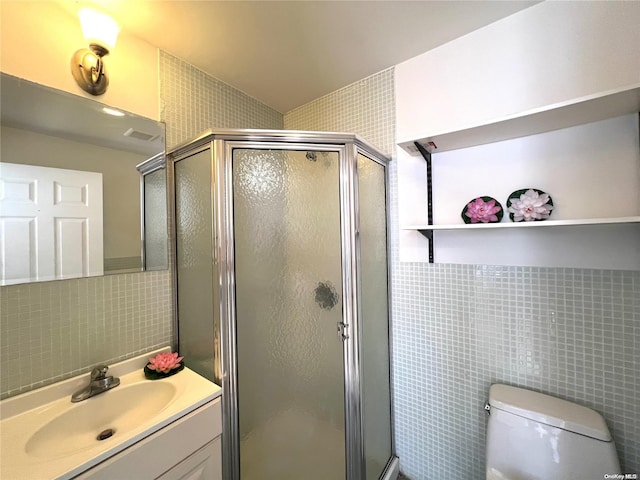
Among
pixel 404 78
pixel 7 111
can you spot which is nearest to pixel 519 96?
pixel 404 78

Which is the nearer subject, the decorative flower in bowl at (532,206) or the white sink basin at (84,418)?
the white sink basin at (84,418)

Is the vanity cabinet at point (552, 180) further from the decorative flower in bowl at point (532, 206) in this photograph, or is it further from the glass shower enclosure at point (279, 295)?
the glass shower enclosure at point (279, 295)

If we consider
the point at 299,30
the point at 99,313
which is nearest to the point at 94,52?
the point at 299,30

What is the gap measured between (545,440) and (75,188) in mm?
2148

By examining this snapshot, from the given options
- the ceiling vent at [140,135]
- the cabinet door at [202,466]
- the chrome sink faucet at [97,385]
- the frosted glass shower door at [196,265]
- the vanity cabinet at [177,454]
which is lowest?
the cabinet door at [202,466]

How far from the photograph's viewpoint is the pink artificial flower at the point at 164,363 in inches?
44.7

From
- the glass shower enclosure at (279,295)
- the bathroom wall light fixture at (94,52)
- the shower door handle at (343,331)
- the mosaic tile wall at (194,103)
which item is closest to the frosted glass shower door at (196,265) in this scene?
the glass shower enclosure at (279,295)

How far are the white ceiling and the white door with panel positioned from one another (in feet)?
2.53

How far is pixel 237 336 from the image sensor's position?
3.73 feet

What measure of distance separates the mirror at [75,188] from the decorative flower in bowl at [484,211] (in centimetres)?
156

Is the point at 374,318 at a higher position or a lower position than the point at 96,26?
lower

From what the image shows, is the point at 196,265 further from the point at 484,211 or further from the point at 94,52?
the point at 484,211

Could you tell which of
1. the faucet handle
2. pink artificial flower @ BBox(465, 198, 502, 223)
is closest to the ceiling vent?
the faucet handle

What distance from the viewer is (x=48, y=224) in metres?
0.96
